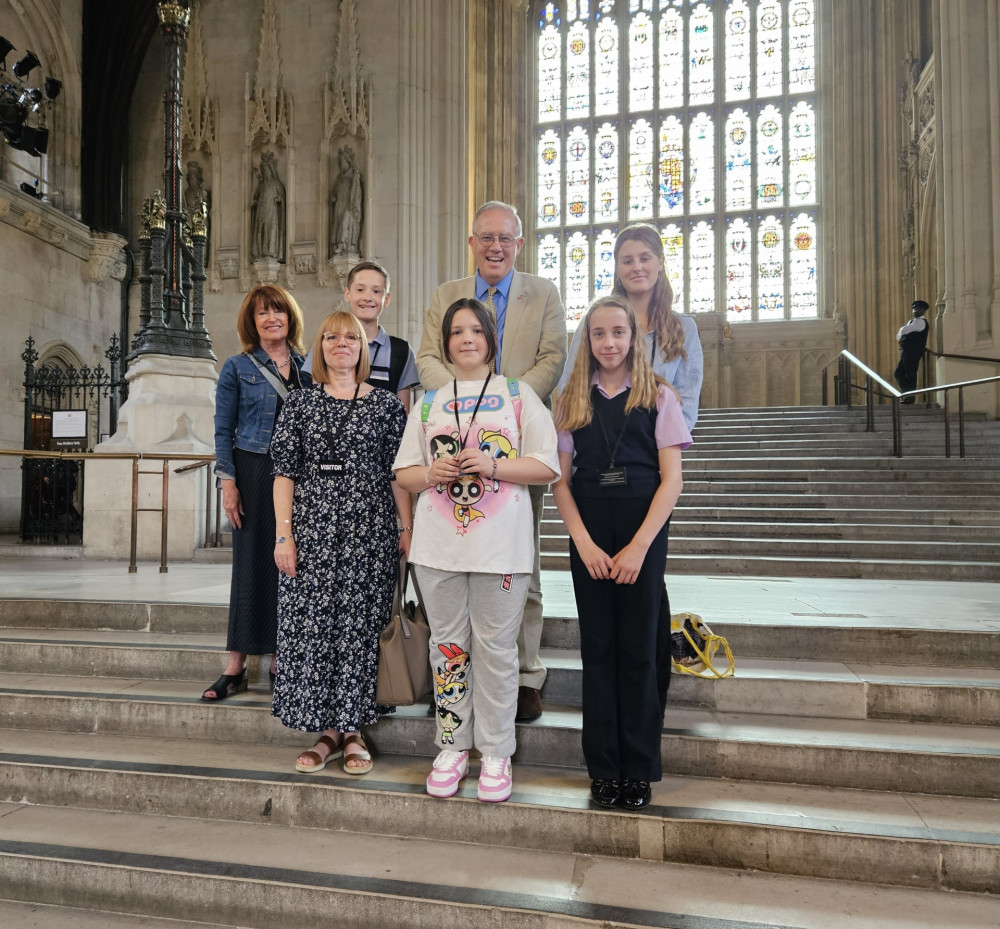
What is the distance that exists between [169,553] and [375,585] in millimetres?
5077

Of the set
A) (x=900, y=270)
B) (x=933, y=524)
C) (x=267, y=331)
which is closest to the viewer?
(x=267, y=331)

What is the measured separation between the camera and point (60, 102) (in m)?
14.5

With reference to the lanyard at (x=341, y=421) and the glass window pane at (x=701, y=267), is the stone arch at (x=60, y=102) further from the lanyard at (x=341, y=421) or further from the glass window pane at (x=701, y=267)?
the lanyard at (x=341, y=421)

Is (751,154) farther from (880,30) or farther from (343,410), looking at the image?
(343,410)

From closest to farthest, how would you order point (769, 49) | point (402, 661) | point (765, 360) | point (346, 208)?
point (402, 661) < point (346, 208) < point (765, 360) < point (769, 49)

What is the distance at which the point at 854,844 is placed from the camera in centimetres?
225

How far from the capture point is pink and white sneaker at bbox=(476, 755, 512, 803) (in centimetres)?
248

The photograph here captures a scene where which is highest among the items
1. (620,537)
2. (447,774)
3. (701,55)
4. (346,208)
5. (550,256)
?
(701,55)

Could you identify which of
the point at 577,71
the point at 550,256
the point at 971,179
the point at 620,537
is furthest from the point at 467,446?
the point at 577,71

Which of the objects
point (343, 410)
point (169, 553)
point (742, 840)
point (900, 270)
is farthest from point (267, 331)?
point (900, 270)

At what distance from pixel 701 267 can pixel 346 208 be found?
31.3ft

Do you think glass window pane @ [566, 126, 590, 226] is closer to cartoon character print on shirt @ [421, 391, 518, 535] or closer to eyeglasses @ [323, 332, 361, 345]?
eyeglasses @ [323, 332, 361, 345]

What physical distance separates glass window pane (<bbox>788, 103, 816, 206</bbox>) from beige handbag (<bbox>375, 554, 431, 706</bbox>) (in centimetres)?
1924

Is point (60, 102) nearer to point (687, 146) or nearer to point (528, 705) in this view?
point (687, 146)
